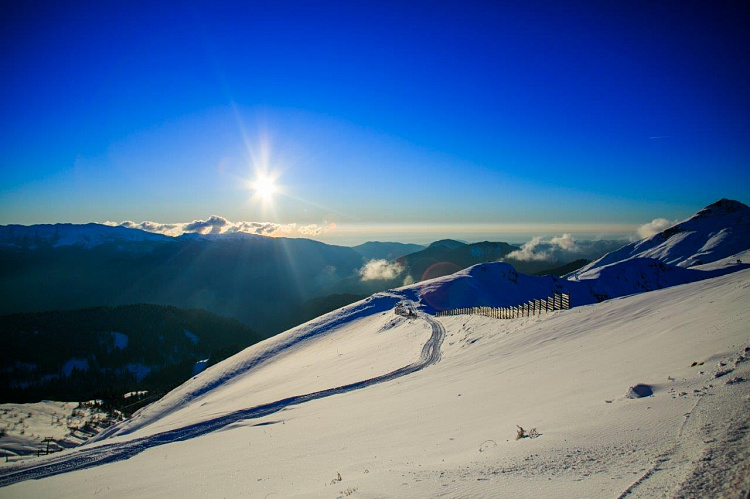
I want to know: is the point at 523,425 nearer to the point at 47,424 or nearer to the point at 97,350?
the point at 47,424

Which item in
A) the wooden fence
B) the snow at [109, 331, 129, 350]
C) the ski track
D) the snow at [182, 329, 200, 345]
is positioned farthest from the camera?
the snow at [182, 329, 200, 345]

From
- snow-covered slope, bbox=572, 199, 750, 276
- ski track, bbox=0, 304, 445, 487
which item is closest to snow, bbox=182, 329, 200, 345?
ski track, bbox=0, 304, 445, 487

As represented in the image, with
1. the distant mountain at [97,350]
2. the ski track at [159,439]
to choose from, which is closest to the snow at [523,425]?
the ski track at [159,439]

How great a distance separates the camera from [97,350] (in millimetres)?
165875

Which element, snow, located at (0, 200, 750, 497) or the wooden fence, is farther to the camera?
the wooden fence

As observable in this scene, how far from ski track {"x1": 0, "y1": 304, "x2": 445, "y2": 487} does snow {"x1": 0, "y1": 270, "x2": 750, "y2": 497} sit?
0.98 feet

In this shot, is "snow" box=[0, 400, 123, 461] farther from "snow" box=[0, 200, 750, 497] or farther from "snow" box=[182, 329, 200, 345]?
"snow" box=[182, 329, 200, 345]

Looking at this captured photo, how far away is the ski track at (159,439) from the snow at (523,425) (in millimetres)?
299

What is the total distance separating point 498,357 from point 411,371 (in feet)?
17.5

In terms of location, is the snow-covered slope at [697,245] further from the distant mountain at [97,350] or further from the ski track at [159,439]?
the distant mountain at [97,350]

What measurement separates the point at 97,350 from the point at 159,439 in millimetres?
198316

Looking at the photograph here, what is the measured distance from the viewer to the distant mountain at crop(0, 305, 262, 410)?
137 metres

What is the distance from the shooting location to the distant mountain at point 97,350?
5389 inches

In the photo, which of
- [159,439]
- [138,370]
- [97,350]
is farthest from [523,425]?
[97,350]
